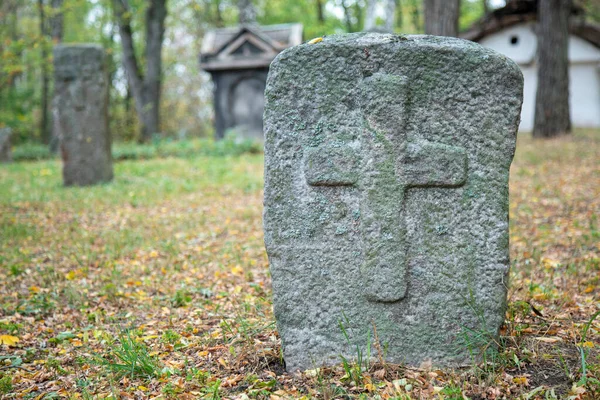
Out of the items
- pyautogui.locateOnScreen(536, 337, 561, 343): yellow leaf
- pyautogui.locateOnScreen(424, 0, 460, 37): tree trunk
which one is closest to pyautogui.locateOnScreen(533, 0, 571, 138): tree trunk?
pyautogui.locateOnScreen(424, 0, 460, 37): tree trunk

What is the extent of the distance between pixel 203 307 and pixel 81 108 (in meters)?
6.20

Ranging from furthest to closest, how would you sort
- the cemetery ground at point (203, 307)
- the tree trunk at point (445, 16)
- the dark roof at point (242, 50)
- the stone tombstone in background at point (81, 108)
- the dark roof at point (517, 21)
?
the dark roof at point (517, 21) < the dark roof at point (242, 50) < the tree trunk at point (445, 16) < the stone tombstone in background at point (81, 108) < the cemetery ground at point (203, 307)

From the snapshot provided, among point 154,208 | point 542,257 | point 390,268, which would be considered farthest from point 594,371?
point 154,208

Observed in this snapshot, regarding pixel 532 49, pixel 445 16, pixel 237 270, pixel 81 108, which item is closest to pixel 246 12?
pixel 532 49

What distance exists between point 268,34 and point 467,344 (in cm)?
1663

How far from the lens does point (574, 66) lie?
20.1 meters

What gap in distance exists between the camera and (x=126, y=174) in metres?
10.9

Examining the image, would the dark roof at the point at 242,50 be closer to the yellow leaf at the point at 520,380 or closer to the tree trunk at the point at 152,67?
the tree trunk at the point at 152,67

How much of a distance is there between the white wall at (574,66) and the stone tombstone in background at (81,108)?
1522 centimetres

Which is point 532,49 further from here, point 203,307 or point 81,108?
point 203,307

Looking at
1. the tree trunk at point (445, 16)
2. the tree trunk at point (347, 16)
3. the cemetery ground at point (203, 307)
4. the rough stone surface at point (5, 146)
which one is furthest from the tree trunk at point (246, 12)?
the cemetery ground at point (203, 307)

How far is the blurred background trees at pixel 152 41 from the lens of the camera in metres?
19.4

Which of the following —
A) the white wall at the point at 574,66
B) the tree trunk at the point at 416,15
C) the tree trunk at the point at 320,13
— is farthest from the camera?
the tree trunk at the point at 416,15

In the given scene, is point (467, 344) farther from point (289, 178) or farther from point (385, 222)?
point (289, 178)
